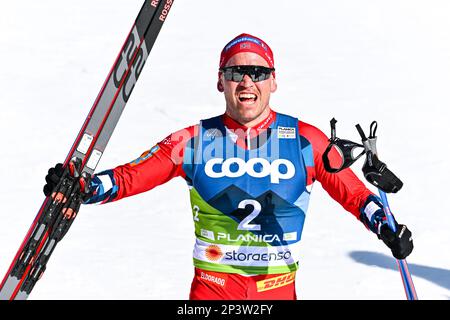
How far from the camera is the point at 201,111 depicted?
16000 millimetres

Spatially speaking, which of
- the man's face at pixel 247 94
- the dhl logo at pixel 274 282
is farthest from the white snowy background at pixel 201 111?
the man's face at pixel 247 94

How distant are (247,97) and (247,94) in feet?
0.06

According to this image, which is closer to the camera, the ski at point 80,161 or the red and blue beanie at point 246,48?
the ski at point 80,161

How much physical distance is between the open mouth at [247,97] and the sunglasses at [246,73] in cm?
8

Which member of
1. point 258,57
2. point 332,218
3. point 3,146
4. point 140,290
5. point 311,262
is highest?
point 3,146

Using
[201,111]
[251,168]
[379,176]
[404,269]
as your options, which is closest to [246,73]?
[251,168]

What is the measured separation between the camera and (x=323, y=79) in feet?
59.3

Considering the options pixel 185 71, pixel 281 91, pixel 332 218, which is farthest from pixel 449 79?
pixel 332 218

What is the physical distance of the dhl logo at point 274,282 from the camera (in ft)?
19.5

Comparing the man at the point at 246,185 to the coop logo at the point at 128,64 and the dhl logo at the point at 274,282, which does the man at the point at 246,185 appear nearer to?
the dhl logo at the point at 274,282

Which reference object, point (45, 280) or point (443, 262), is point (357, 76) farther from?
point (45, 280)

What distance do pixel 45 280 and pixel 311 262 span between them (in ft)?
8.84

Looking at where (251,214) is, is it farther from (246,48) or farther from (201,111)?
(201,111)

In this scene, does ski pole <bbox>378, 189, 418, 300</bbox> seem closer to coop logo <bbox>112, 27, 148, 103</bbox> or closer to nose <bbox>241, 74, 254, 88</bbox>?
nose <bbox>241, 74, 254, 88</bbox>
